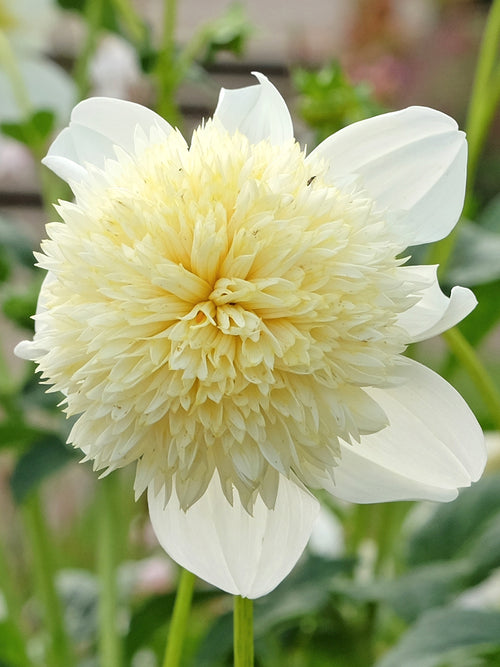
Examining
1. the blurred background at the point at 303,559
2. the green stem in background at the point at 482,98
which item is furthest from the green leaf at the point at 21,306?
the green stem in background at the point at 482,98

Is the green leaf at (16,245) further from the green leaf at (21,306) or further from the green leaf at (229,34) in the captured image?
the green leaf at (229,34)

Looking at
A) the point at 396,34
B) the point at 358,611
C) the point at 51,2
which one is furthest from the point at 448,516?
the point at 396,34

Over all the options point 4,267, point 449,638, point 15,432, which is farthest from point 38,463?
point 449,638

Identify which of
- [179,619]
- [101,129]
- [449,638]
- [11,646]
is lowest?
[11,646]

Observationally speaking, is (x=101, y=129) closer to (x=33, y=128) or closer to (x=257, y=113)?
(x=257, y=113)

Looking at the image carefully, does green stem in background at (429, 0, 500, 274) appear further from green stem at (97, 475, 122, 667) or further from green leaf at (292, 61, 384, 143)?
green stem at (97, 475, 122, 667)

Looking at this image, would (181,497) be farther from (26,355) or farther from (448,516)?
(448,516)

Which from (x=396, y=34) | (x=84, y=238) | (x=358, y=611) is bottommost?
(x=396, y=34)
